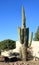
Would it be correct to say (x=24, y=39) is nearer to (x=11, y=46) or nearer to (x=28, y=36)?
(x=28, y=36)

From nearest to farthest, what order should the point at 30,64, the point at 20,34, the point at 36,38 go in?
the point at 30,64 → the point at 20,34 → the point at 36,38

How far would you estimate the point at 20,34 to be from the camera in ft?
68.0

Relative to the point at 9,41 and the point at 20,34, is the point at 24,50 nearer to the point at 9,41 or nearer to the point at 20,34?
the point at 20,34

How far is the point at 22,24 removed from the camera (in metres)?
21.1

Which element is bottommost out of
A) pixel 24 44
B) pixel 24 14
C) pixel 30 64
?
pixel 30 64

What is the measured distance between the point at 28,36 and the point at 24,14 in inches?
87.3

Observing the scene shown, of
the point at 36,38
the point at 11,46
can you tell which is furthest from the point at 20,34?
the point at 11,46

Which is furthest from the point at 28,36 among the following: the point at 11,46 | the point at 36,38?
the point at 11,46

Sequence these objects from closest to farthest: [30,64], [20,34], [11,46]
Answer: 1. [30,64]
2. [20,34]
3. [11,46]

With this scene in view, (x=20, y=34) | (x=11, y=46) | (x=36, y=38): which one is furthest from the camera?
(x=11, y=46)

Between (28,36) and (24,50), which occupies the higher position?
(28,36)

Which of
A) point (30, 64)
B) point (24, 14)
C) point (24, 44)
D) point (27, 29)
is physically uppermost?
point (24, 14)

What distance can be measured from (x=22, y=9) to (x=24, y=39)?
9.65 feet

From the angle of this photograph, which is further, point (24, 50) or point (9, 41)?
point (9, 41)
